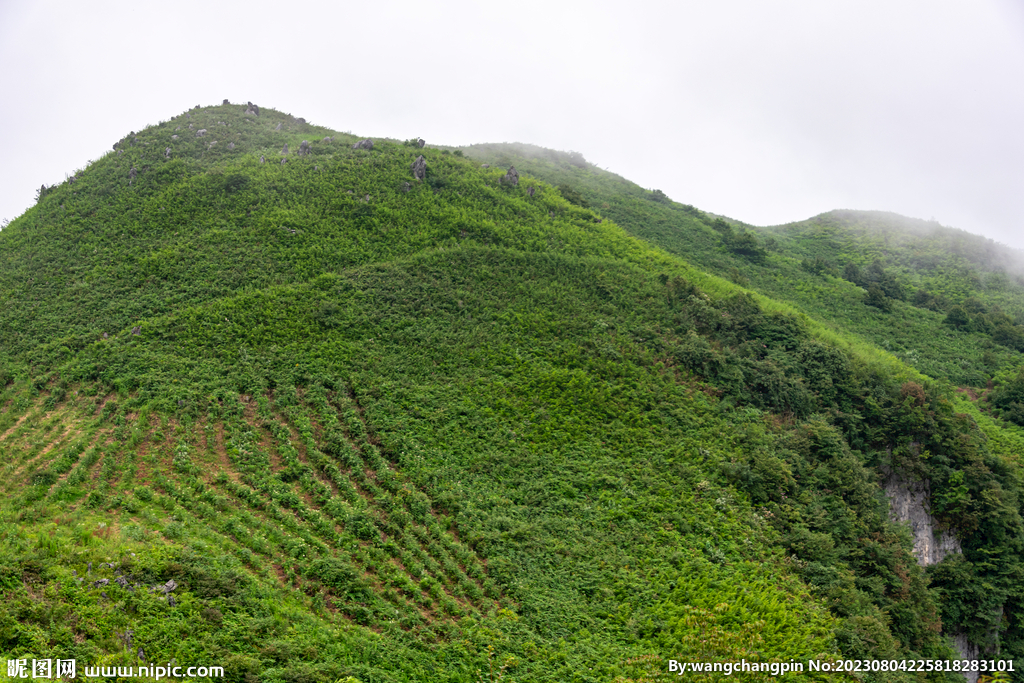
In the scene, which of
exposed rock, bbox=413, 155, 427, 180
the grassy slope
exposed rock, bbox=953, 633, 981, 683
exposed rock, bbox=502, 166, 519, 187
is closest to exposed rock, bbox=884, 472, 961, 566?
exposed rock, bbox=953, 633, 981, 683

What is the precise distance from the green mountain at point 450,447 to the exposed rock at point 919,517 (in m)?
0.11

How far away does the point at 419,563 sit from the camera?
14.0 meters

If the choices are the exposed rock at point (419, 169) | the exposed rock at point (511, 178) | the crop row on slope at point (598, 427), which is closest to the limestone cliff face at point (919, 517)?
the crop row on slope at point (598, 427)

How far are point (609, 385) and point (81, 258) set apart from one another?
31.2 metres

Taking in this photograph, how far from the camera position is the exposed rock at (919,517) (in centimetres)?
2012

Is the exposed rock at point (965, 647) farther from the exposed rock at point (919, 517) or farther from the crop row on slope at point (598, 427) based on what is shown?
the exposed rock at point (919, 517)

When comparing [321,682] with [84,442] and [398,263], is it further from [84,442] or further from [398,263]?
[398,263]

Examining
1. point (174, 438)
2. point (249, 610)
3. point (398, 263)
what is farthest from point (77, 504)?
point (398, 263)

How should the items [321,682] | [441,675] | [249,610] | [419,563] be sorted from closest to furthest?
[321,682] → [249,610] → [441,675] → [419,563]

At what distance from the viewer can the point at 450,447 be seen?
61.9 feet

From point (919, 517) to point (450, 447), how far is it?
2144 cm

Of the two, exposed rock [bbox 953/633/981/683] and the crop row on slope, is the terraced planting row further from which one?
exposed rock [bbox 953/633/981/683]

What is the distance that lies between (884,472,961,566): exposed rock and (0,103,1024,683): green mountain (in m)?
0.11

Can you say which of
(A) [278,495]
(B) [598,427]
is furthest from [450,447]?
(B) [598,427]
